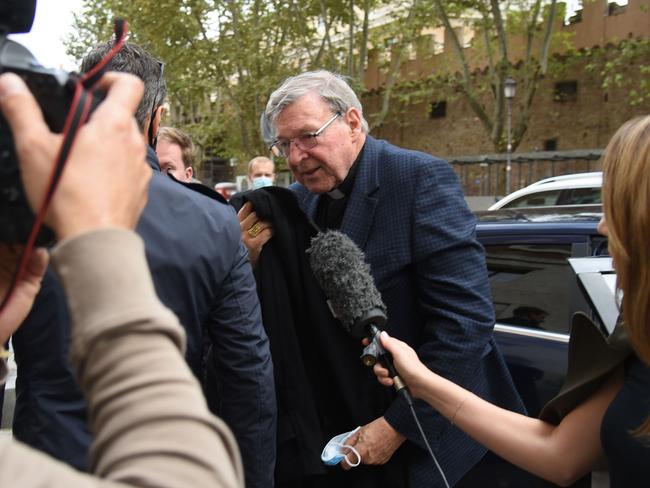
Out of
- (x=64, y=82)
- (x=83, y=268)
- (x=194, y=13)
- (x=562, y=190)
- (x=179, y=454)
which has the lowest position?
(x=562, y=190)

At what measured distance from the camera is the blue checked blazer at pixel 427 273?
210 centimetres

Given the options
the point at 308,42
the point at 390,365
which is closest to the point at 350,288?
the point at 390,365

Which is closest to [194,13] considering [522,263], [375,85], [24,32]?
[375,85]

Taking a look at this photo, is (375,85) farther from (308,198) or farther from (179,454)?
(179,454)

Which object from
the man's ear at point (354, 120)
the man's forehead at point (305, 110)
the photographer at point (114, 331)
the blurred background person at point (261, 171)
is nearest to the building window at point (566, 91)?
the blurred background person at point (261, 171)

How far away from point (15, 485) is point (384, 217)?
1.68 metres

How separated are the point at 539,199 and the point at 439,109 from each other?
17567 mm

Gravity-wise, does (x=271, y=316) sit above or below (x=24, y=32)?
below

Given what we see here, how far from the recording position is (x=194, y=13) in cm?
1780

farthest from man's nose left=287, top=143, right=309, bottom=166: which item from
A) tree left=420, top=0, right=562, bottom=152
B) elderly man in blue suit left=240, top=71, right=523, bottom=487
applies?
tree left=420, top=0, right=562, bottom=152

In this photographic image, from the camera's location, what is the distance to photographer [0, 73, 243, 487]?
65cm

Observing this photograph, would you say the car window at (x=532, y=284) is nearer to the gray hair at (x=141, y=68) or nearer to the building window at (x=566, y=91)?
the gray hair at (x=141, y=68)

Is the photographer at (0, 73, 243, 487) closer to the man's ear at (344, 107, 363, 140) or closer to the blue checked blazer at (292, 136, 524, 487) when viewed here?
the blue checked blazer at (292, 136, 524, 487)

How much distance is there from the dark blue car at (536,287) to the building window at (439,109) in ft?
71.0
